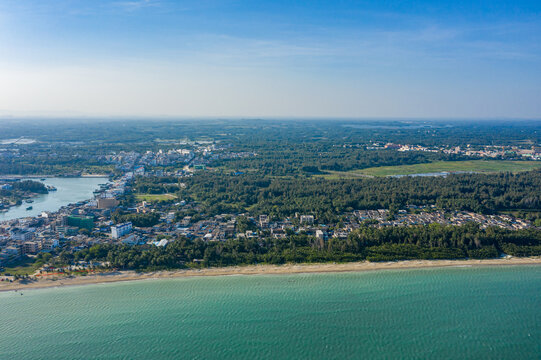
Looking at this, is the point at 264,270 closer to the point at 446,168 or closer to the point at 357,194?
the point at 357,194

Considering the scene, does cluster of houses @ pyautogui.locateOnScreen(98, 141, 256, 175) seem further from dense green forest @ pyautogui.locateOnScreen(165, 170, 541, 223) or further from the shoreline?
the shoreline

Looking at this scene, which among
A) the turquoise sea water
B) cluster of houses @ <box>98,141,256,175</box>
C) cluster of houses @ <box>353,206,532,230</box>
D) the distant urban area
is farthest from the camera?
cluster of houses @ <box>98,141,256,175</box>

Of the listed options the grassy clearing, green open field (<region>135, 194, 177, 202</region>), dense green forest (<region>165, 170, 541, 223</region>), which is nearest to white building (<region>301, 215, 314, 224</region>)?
dense green forest (<region>165, 170, 541, 223</region>)

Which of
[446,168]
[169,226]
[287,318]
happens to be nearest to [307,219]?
[169,226]

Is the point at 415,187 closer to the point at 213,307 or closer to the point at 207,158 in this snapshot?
the point at 213,307

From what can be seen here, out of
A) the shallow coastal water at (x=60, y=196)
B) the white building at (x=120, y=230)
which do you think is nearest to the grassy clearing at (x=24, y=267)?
the white building at (x=120, y=230)

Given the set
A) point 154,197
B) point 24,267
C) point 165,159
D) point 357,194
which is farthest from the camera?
point 165,159
